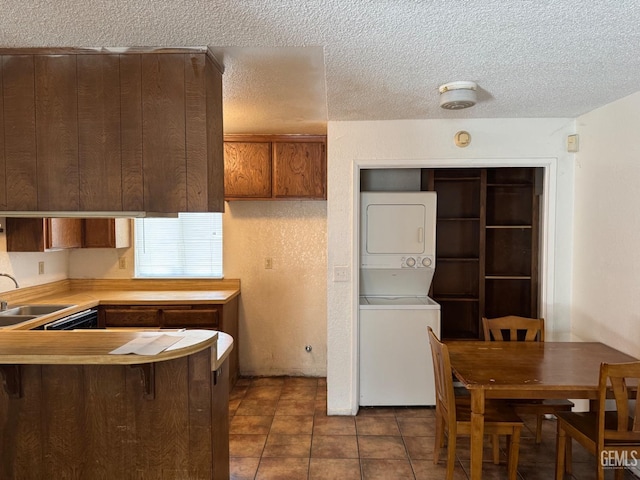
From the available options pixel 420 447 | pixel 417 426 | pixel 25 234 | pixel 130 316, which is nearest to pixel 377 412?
pixel 417 426

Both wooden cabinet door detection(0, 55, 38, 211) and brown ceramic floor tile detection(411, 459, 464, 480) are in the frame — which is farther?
brown ceramic floor tile detection(411, 459, 464, 480)

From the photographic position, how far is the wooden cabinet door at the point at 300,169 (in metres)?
3.77

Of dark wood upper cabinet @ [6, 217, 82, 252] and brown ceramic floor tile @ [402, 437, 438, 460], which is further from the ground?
dark wood upper cabinet @ [6, 217, 82, 252]

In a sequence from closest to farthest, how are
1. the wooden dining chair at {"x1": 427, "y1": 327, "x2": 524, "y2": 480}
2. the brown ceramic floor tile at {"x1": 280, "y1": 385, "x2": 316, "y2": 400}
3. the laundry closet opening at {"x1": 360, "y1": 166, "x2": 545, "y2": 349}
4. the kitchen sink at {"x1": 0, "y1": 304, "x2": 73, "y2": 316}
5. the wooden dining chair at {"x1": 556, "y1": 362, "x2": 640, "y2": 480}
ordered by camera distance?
the wooden dining chair at {"x1": 556, "y1": 362, "x2": 640, "y2": 480}
the wooden dining chair at {"x1": 427, "y1": 327, "x2": 524, "y2": 480}
the kitchen sink at {"x1": 0, "y1": 304, "x2": 73, "y2": 316}
the brown ceramic floor tile at {"x1": 280, "y1": 385, "x2": 316, "y2": 400}
the laundry closet opening at {"x1": 360, "y1": 166, "x2": 545, "y2": 349}

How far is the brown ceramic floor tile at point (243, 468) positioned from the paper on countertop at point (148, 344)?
101 centimetres

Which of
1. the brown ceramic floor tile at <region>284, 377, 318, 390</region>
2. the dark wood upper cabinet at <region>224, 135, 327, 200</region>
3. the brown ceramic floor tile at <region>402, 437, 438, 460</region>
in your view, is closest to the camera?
the brown ceramic floor tile at <region>402, 437, 438, 460</region>

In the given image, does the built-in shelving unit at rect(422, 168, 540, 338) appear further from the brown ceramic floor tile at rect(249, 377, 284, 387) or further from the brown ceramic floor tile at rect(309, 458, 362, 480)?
the brown ceramic floor tile at rect(309, 458, 362, 480)

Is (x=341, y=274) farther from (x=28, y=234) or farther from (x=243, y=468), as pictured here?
(x=28, y=234)

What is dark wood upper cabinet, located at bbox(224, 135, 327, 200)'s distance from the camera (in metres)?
3.77

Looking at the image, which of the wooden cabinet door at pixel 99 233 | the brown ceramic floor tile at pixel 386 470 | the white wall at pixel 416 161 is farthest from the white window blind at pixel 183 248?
the brown ceramic floor tile at pixel 386 470

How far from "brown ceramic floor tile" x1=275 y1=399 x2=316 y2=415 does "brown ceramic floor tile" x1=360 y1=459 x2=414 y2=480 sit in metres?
0.82

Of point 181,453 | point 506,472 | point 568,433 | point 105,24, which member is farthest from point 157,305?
point 568,433

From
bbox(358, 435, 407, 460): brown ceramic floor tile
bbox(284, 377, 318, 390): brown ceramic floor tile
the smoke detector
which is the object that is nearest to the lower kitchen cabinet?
bbox(284, 377, 318, 390): brown ceramic floor tile

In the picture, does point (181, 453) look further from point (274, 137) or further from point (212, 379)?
point (274, 137)
